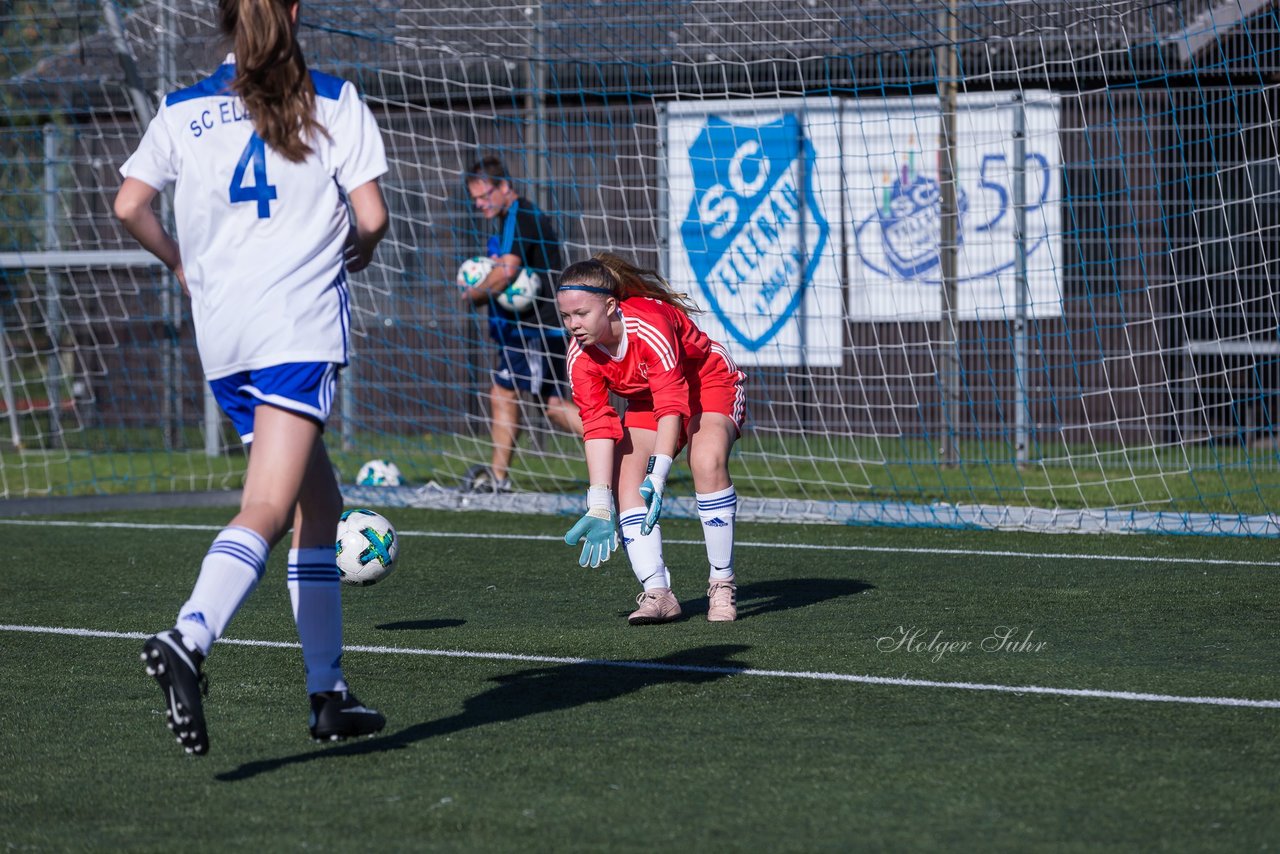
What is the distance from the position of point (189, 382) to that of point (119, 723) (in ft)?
33.4

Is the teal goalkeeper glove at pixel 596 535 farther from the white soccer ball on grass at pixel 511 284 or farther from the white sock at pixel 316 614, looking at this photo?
the white soccer ball on grass at pixel 511 284

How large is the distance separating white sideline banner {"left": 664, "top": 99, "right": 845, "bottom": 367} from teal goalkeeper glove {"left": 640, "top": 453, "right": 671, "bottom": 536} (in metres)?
5.72

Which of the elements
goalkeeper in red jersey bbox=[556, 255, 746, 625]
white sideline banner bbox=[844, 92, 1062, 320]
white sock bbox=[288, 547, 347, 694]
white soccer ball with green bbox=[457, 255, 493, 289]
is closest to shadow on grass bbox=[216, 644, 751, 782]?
white sock bbox=[288, 547, 347, 694]

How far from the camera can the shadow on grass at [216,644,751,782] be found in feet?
13.0

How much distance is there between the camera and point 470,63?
12547 millimetres

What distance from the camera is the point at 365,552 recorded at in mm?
6043

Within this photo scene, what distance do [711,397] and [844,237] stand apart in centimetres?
605

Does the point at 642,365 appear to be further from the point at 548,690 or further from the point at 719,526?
the point at 548,690

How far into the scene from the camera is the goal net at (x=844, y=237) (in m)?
10.4

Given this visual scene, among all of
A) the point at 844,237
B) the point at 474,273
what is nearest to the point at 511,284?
the point at 474,273

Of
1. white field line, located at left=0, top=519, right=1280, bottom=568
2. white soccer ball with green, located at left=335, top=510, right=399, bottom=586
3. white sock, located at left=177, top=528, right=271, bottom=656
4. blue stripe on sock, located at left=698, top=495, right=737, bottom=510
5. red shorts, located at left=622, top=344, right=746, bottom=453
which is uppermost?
red shorts, located at left=622, top=344, right=746, bottom=453

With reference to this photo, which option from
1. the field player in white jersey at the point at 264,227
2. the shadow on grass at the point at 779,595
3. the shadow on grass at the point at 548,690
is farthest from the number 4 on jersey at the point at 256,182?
the shadow on grass at the point at 779,595

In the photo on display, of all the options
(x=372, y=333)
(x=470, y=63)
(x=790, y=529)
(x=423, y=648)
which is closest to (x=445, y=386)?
(x=372, y=333)

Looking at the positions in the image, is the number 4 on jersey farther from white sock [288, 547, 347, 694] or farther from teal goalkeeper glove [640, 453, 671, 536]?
teal goalkeeper glove [640, 453, 671, 536]
